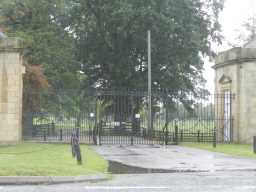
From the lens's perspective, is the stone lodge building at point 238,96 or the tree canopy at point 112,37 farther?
the tree canopy at point 112,37

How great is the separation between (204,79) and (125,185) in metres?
37.3

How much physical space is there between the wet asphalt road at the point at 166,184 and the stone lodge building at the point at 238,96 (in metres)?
16.0

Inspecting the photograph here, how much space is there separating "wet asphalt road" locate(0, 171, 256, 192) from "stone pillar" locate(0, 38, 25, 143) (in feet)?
40.0

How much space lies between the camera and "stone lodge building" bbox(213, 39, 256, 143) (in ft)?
97.6

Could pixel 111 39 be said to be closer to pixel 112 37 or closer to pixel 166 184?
pixel 112 37

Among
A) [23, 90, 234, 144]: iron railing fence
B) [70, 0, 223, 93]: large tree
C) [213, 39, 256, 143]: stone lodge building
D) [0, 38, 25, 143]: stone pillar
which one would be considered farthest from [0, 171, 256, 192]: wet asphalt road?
[70, 0, 223, 93]: large tree

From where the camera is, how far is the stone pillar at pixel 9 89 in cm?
2481

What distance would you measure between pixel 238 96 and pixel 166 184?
19214 millimetres

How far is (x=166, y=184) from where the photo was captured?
473 inches

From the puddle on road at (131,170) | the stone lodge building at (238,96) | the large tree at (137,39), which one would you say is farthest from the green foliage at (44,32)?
the puddle on road at (131,170)

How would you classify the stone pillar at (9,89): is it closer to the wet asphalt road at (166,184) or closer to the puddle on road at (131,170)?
the puddle on road at (131,170)

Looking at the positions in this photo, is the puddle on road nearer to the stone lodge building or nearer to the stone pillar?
the stone pillar

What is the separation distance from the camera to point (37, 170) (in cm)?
1257

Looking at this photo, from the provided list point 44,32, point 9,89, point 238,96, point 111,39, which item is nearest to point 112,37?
point 111,39
